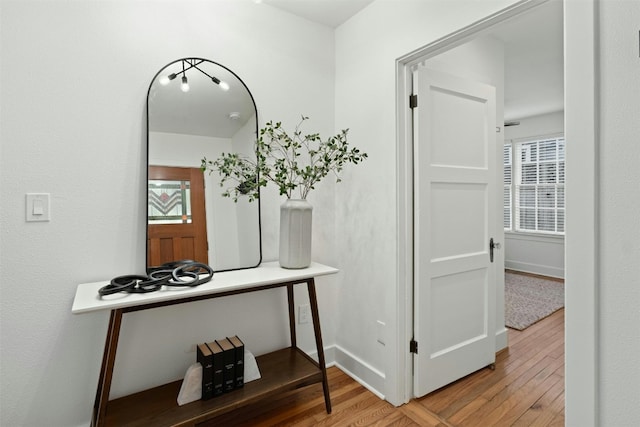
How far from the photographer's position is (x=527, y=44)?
286 centimetres

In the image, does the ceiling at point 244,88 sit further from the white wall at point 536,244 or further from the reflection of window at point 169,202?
the white wall at point 536,244

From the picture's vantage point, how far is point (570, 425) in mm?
1047

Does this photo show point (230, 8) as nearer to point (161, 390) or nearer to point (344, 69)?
point (344, 69)

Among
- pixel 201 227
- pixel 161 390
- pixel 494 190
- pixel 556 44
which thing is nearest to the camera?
pixel 161 390

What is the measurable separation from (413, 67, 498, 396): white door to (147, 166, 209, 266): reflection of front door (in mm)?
1277

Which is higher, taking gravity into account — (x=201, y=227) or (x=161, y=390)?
(x=201, y=227)

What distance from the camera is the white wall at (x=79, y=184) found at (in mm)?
1481

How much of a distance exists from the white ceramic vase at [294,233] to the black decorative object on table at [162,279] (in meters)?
0.44

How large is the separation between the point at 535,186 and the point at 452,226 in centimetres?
440

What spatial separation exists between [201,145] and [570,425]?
80.0 inches

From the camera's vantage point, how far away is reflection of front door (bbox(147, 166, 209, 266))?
1.77 m

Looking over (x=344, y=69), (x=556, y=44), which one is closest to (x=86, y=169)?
(x=344, y=69)

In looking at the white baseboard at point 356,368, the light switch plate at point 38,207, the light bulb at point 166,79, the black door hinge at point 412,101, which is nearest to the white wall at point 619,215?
the black door hinge at point 412,101

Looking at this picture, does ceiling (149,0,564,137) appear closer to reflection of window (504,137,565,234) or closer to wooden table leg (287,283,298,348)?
wooden table leg (287,283,298,348)
